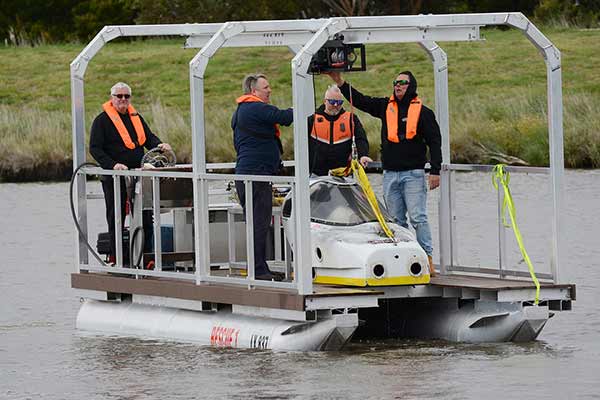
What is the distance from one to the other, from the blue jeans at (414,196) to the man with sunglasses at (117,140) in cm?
202

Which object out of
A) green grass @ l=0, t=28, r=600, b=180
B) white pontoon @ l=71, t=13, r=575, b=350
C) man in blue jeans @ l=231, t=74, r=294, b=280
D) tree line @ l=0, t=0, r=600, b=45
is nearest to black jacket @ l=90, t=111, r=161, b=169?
white pontoon @ l=71, t=13, r=575, b=350

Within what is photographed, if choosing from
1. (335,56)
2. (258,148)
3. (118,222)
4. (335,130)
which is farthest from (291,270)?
(335,56)

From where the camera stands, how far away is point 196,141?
1383cm

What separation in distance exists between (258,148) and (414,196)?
4.59 ft

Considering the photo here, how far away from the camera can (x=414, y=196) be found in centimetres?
1452

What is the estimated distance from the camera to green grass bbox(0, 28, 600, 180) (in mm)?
31266

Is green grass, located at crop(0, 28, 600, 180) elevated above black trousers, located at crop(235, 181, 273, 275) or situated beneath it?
elevated above

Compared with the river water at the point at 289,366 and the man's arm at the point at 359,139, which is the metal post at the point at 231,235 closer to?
the river water at the point at 289,366

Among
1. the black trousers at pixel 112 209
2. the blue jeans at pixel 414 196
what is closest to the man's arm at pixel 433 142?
the blue jeans at pixel 414 196

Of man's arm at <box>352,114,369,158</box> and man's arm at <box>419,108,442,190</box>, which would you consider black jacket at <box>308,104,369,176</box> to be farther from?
man's arm at <box>419,108,442,190</box>

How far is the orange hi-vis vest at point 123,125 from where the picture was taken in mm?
15422

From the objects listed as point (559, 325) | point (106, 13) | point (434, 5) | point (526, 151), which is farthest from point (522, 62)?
point (559, 325)

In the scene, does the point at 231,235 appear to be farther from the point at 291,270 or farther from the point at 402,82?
the point at 402,82

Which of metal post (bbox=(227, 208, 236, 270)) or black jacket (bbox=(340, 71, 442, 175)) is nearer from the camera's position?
metal post (bbox=(227, 208, 236, 270))
